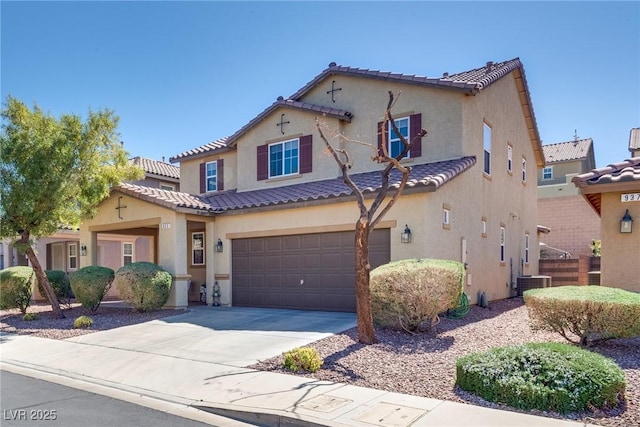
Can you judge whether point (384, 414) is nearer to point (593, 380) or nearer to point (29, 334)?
point (593, 380)

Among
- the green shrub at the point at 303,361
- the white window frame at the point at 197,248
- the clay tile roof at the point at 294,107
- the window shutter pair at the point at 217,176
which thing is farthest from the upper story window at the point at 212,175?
the green shrub at the point at 303,361

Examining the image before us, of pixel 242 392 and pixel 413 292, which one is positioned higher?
pixel 413 292

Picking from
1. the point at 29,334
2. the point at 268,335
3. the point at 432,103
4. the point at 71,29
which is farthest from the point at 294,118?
the point at 29,334

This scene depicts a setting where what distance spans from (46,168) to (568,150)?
1440 inches

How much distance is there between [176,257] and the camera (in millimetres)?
15328

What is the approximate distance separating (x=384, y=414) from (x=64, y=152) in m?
12.4

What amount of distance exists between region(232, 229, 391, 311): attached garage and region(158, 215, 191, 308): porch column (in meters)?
1.69

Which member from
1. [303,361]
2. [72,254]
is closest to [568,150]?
[72,254]

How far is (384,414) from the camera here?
226 inches

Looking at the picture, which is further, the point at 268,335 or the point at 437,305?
the point at 268,335

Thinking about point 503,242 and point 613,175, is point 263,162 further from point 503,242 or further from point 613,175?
point 613,175

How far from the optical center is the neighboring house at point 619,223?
9.61 metres

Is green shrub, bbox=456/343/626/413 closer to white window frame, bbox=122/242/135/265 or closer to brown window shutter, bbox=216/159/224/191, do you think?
brown window shutter, bbox=216/159/224/191

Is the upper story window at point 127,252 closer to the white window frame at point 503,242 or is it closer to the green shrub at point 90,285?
the green shrub at point 90,285
